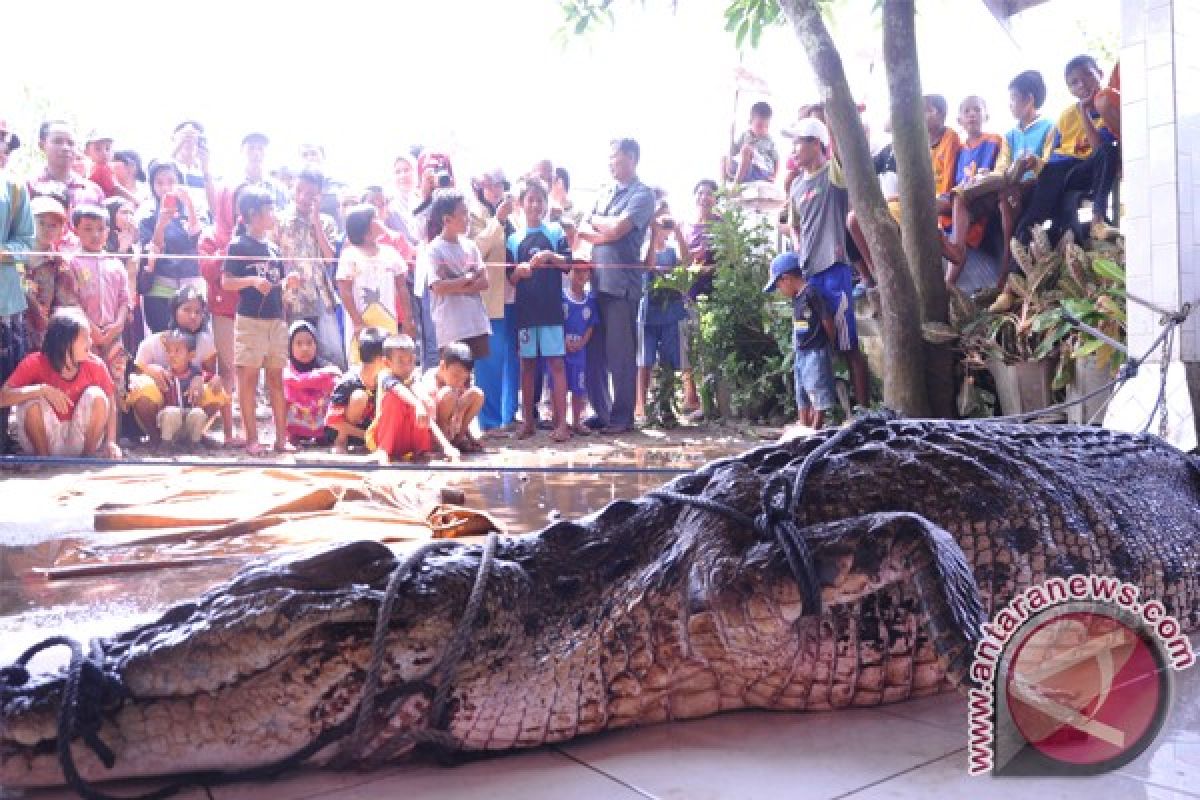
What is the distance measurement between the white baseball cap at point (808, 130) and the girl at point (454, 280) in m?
2.60

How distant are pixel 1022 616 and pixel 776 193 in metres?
8.32

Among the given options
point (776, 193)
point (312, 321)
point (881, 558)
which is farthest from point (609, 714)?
point (776, 193)

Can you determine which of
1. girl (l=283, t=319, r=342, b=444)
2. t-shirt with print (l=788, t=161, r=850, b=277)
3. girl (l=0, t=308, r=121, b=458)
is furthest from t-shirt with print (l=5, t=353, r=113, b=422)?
t-shirt with print (l=788, t=161, r=850, b=277)

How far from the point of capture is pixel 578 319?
851 centimetres

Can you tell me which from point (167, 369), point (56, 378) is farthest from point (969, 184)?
point (56, 378)

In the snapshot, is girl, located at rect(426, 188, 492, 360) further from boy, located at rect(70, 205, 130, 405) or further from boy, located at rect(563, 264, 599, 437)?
boy, located at rect(70, 205, 130, 405)

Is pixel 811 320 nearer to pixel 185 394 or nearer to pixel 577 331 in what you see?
pixel 577 331

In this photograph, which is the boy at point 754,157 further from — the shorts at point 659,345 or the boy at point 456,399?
the boy at point 456,399

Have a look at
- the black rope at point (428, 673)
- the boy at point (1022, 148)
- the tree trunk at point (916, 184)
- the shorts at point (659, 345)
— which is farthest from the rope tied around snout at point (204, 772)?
the shorts at point (659, 345)

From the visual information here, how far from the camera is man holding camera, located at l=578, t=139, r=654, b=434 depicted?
8320 mm

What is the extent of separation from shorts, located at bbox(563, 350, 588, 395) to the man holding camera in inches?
4.6

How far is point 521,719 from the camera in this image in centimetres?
163

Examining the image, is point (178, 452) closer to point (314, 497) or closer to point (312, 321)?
Result: point (312, 321)

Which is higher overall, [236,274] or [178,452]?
[236,274]
